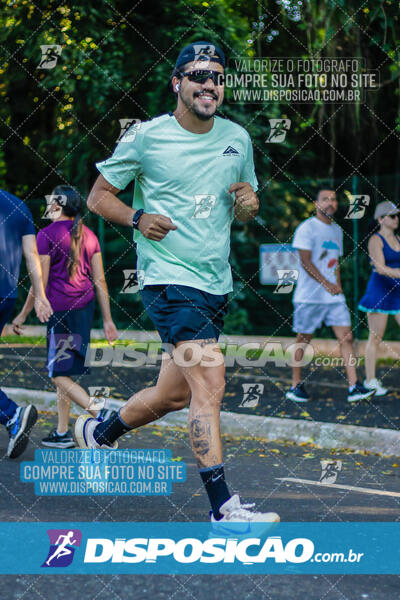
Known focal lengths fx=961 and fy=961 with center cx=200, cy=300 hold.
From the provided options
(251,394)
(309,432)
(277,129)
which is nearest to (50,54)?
(277,129)

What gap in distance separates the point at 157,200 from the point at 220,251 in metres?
0.36

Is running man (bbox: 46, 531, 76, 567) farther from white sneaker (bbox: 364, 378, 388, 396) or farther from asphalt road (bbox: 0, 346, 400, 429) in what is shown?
white sneaker (bbox: 364, 378, 388, 396)

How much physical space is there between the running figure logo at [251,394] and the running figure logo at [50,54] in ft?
16.8

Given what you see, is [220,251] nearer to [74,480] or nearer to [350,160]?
[74,480]

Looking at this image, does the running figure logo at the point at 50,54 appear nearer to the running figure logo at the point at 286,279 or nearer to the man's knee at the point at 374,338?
the running figure logo at the point at 286,279

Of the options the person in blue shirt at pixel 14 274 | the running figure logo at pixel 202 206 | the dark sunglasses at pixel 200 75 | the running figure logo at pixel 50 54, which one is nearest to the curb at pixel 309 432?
the person in blue shirt at pixel 14 274

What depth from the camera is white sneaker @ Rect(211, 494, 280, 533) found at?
3.93 meters

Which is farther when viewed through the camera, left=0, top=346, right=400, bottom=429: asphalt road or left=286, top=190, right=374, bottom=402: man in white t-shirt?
left=286, top=190, right=374, bottom=402: man in white t-shirt

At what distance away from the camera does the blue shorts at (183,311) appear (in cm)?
418

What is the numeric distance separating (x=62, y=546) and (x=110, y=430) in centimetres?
81

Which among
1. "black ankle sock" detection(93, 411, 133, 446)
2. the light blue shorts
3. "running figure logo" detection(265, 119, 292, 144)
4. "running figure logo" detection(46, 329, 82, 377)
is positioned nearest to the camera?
"black ankle sock" detection(93, 411, 133, 446)

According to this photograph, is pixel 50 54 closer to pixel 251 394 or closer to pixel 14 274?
pixel 251 394

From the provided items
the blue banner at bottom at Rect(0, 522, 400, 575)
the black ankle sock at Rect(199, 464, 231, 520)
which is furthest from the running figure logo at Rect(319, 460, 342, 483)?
the black ankle sock at Rect(199, 464, 231, 520)

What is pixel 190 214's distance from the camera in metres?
4.25
